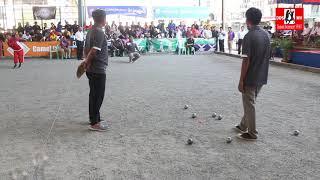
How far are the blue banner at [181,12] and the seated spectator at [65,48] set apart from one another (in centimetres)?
1021

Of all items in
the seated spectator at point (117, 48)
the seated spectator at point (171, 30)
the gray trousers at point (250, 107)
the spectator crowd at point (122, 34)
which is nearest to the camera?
the gray trousers at point (250, 107)

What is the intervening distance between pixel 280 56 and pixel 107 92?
12.1 meters

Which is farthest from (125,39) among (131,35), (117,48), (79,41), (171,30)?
(171,30)

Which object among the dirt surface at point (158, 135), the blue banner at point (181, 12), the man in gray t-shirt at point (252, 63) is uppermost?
the blue banner at point (181, 12)

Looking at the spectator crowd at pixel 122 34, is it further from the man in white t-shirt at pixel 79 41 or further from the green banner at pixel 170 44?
the green banner at pixel 170 44

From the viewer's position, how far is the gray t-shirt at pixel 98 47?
20.7ft

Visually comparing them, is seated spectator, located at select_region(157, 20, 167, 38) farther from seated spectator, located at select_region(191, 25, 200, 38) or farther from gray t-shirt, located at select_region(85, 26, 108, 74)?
gray t-shirt, located at select_region(85, 26, 108, 74)

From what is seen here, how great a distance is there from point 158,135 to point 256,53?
179 cm

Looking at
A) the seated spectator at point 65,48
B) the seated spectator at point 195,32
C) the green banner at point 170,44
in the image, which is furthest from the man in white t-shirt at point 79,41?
the seated spectator at point 195,32

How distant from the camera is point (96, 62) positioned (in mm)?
6430

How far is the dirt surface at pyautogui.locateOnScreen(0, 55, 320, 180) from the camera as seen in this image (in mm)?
4789

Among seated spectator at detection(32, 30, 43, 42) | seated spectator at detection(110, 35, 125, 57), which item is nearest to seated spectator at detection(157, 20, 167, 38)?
seated spectator at detection(110, 35, 125, 57)

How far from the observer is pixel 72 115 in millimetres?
7723

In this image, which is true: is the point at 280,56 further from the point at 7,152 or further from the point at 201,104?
the point at 7,152
